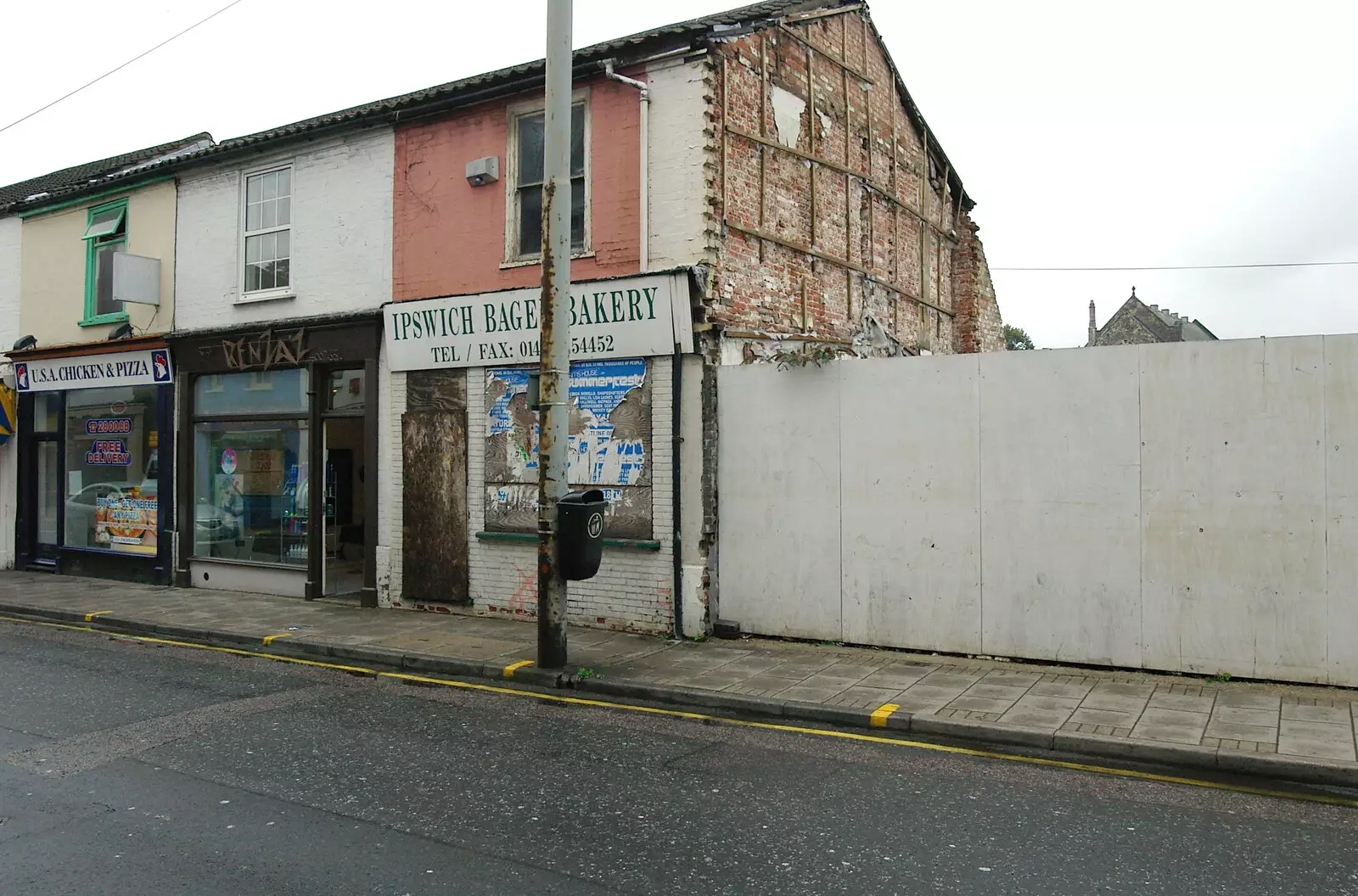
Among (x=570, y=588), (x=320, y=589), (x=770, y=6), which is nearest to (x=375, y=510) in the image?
(x=320, y=589)

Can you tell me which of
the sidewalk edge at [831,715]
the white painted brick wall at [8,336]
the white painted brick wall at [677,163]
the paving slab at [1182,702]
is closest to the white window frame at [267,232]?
the sidewalk edge at [831,715]

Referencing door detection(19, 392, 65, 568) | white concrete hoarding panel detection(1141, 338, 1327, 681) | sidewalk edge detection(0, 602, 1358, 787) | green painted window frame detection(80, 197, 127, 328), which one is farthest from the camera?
door detection(19, 392, 65, 568)

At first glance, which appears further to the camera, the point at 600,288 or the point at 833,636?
the point at 600,288

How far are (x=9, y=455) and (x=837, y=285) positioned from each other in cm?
1465

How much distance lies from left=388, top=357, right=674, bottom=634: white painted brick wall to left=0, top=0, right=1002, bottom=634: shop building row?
0.11 ft

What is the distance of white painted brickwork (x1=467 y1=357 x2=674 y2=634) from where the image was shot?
34.0ft

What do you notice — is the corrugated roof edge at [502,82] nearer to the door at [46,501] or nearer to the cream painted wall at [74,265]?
the cream painted wall at [74,265]

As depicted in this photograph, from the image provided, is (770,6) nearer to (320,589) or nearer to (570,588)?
(570,588)

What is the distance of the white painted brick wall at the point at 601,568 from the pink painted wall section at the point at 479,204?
1205mm

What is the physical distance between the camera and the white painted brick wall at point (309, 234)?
12.8 meters

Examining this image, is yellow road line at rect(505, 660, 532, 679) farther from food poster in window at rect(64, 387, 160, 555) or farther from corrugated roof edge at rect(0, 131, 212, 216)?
corrugated roof edge at rect(0, 131, 212, 216)

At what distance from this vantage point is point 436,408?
12.1 metres

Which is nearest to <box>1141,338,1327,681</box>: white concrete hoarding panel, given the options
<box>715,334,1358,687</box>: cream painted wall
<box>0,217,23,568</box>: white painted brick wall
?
<box>715,334,1358,687</box>: cream painted wall

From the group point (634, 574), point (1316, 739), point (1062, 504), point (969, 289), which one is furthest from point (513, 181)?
point (969, 289)
